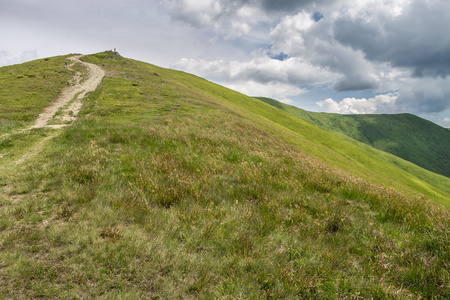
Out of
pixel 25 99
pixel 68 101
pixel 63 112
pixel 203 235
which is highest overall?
pixel 68 101

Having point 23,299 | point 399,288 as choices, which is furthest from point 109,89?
point 399,288

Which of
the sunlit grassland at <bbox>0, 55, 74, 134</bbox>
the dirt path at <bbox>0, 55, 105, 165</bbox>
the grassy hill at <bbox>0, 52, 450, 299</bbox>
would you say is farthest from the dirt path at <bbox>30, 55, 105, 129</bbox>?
the grassy hill at <bbox>0, 52, 450, 299</bbox>

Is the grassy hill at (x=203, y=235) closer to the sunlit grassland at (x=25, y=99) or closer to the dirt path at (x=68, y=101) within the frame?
the sunlit grassland at (x=25, y=99)

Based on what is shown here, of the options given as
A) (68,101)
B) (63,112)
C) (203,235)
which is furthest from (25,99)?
(203,235)

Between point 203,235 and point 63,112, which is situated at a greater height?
point 63,112

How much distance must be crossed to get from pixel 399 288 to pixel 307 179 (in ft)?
17.1

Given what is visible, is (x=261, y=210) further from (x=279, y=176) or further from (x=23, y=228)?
(x=23, y=228)

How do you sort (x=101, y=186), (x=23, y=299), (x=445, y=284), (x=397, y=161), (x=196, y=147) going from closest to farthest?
(x=23, y=299)
(x=445, y=284)
(x=101, y=186)
(x=196, y=147)
(x=397, y=161)

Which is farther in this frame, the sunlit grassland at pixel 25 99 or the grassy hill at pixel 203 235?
the sunlit grassland at pixel 25 99

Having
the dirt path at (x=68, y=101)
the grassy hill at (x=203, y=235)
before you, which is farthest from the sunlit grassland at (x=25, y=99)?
the grassy hill at (x=203, y=235)

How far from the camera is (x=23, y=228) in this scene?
4.07 m

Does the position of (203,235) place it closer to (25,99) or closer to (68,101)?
(68,101)

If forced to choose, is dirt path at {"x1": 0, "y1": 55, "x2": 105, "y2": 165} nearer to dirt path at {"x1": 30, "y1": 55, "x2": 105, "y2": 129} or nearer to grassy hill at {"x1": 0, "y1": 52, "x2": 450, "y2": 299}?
dirt path at {"x1": 30, "y1": 55, "x2": 105, "y2": 129}

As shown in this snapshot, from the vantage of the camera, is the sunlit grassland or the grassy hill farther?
the sunlit grassland
